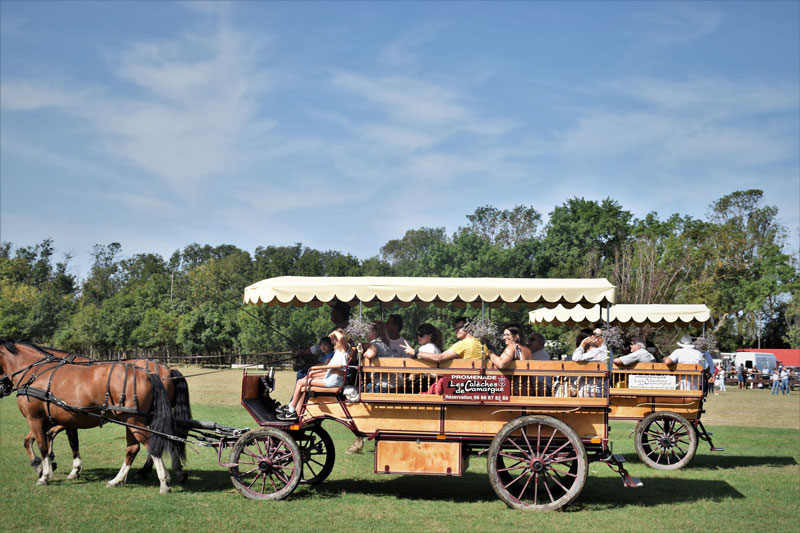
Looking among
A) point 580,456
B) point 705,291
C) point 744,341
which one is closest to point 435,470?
point 580,456

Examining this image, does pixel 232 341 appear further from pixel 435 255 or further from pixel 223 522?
pixel 223 522

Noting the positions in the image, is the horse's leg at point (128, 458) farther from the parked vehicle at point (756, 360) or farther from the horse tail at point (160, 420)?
the parked vehicle at point (756, 360)

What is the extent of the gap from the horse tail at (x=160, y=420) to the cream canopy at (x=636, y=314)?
8.42 m

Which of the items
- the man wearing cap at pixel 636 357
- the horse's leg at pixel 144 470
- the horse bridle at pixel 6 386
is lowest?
the horse's leg at pixel 144 470

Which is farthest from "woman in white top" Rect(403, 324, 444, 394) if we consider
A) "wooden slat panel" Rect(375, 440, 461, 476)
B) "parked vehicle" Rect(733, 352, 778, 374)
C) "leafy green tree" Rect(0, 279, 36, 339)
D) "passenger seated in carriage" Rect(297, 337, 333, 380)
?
"leafy green tree" Rect(0, 279, 36, 339)

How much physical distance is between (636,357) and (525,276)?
47358 millimetres

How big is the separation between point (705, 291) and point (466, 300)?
1649 inches

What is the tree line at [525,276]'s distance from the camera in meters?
49.1

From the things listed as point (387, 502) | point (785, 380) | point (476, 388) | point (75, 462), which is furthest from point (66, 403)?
point (785, 380)

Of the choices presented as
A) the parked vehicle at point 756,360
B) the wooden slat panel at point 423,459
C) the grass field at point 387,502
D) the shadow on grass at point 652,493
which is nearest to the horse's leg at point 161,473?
the grass field at point 387,502

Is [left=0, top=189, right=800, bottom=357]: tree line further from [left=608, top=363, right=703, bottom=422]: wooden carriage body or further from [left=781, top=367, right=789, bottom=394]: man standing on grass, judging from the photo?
[left=608, top=363, right=703, bottom=422]: wooden carriage body

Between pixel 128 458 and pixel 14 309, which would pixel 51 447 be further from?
pixel 14 309

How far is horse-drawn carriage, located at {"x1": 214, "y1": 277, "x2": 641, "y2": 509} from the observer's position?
340 inches

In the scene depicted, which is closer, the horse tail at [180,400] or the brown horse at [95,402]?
the brown horse at [95,402]
